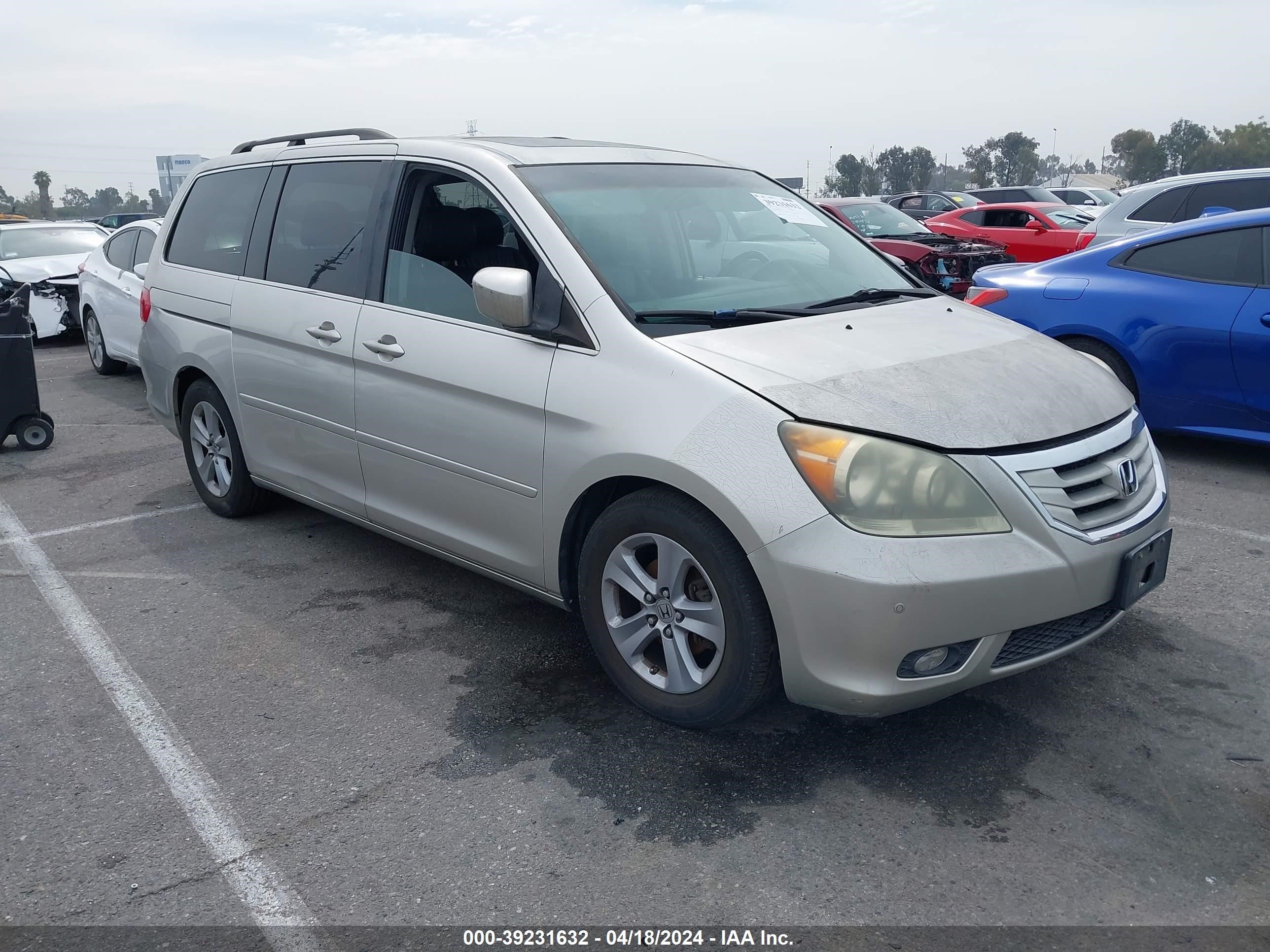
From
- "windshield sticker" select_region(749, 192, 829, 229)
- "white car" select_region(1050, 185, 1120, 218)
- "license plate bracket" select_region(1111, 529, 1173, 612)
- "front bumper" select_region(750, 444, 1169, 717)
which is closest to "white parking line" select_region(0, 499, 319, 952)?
"front bumper" select_region(750, 444, 1169, 717)

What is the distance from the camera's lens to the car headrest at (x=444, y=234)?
4.00 metres

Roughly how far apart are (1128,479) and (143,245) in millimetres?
9253

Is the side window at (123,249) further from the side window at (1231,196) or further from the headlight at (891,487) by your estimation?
the side window at (1231,196)

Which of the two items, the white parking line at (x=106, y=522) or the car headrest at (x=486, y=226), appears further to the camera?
the white parking line at (x=106, y=522)

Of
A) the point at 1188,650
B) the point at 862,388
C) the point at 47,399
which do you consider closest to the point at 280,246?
the point at 862,388

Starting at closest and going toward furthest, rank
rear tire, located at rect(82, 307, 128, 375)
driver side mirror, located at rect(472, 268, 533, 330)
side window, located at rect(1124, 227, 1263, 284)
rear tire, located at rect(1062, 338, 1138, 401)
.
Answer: driver side mirror, located at rect(472, 268, 533, 330), side window, located at rect(1124, 227, 1263, 284), rear tire, located at rect(1062, 338, 1138, 401), rear tire, located at rect(82, 307, 128, 375)

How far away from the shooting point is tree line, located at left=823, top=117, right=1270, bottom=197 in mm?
107500

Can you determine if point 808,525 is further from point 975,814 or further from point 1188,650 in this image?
point 1188,650

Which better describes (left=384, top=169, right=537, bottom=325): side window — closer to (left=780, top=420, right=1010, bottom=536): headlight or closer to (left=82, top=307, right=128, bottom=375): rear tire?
(left=780, top=420, right=1010, bottom=536): headlight

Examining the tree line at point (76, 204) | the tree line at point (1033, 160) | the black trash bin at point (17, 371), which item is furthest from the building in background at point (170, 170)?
the black trash bin at point (17, 371)

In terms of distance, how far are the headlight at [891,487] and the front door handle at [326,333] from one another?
7.23 ft

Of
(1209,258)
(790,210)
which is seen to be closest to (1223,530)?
(1209,258)

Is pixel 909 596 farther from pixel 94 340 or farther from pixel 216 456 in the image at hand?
pixel 94 340

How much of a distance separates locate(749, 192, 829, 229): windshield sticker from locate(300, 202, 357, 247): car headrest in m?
1.68
